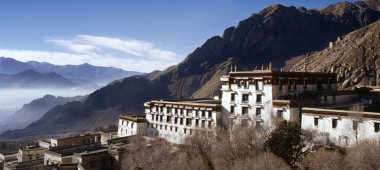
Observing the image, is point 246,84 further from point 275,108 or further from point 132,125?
point 132,125

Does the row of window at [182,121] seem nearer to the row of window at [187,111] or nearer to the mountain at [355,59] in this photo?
the row of window at [187,111]

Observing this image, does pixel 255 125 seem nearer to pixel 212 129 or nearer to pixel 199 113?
pixel 212 129

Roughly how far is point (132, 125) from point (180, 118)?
14135mm

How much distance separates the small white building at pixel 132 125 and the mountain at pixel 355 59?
54.7 metres

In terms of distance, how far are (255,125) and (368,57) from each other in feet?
327

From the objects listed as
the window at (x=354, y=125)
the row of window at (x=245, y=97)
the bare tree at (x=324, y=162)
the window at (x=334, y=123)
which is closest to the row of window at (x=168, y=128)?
the row of window at (x=245, y=97)

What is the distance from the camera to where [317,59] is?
543 feet

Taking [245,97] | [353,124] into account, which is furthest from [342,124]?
[245,97]

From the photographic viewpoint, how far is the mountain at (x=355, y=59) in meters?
122

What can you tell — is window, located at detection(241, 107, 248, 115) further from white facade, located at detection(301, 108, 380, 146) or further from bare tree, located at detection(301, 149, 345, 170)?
bare tree, located at detection(301, 149, 345, 170)

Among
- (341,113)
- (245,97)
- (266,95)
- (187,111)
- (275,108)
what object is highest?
(266,95)

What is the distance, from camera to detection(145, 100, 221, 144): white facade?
65.0 meters

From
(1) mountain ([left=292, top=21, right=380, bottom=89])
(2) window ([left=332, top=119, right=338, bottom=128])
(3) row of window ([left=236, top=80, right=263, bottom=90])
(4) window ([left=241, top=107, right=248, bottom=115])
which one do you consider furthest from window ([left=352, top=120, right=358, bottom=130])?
(1) mountain ([left=292, top=21, right=380, bottom=89])

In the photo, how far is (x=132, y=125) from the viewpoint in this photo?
264ft
